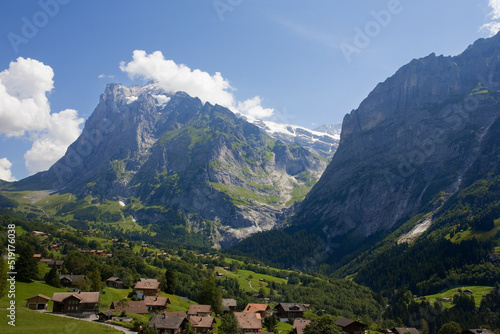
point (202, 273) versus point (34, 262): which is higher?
point (34, 262)

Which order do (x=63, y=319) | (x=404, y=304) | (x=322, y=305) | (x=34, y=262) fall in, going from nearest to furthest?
(x=63, y=319), (x=34, y=262), (x=404, y=304), (x=322, y=305)

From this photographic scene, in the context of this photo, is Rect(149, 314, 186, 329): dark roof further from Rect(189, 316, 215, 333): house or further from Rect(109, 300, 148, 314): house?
Rect(109, 300, 148, 314): house

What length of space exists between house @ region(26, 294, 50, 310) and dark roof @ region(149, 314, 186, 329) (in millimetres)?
25636

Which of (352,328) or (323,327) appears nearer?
(323,327)

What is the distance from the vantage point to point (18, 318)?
65625 millimetres

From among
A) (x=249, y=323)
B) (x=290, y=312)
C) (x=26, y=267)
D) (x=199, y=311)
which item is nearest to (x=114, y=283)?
(x=26, y=267)

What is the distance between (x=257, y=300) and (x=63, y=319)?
4094 inches

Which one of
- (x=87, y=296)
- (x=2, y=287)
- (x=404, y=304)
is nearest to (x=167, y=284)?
(x=87, y=296)

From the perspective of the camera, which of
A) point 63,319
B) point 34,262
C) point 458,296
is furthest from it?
point 458,296

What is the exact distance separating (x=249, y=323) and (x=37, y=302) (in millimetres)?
53187

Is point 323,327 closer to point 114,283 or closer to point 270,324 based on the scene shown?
point 270,324

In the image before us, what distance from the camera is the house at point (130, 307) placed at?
9732 cm

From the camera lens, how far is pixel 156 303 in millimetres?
106000

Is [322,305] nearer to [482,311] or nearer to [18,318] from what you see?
[482,311]
